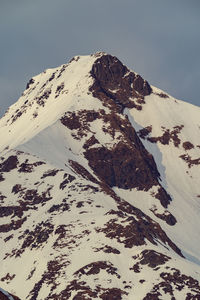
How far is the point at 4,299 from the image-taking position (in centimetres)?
6350
